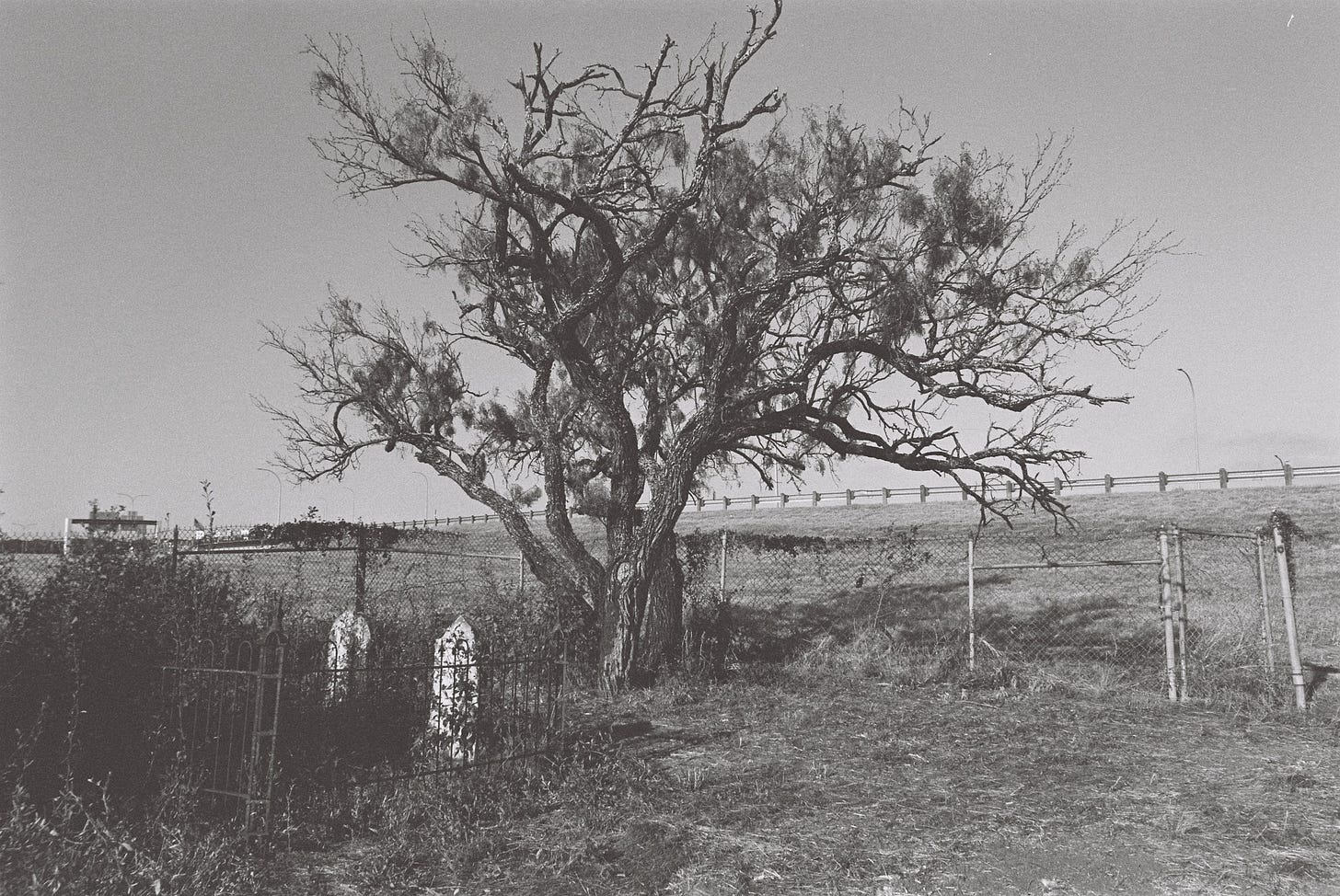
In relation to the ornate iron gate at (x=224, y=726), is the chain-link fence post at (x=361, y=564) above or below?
above

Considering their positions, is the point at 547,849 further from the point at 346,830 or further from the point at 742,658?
A: the point at 742,658

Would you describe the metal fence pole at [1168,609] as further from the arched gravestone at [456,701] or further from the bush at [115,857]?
the bush at [115,857]

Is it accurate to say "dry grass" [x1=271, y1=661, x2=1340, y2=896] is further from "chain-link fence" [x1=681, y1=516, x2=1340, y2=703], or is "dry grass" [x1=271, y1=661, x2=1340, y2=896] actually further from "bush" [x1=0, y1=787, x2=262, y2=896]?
"chain-link fence" [x1=681, y1=516, x2=1340, y2=703]

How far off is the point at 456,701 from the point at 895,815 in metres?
3.37

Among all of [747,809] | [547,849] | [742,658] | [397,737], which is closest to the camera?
[547,849]

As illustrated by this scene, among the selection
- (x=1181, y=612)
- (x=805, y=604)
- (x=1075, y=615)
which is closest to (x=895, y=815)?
(x=1181, y=612)

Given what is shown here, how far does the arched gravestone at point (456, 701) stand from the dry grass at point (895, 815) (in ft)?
1.76

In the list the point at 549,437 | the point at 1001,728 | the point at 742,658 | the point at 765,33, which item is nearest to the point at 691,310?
the point at 549,437

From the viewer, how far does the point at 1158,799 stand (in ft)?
22.4

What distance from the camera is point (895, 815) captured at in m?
6.39

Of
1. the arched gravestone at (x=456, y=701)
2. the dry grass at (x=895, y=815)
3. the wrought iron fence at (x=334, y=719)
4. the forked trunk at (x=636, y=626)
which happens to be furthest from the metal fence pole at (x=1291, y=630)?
the arched gravestone at (x=456, y=701)

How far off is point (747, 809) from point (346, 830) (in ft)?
8.78

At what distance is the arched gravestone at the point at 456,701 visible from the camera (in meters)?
7.04

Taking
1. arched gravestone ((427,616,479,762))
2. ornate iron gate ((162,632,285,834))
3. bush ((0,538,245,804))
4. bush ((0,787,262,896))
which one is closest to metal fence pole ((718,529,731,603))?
arched gravestone ((427,616,479,762))
